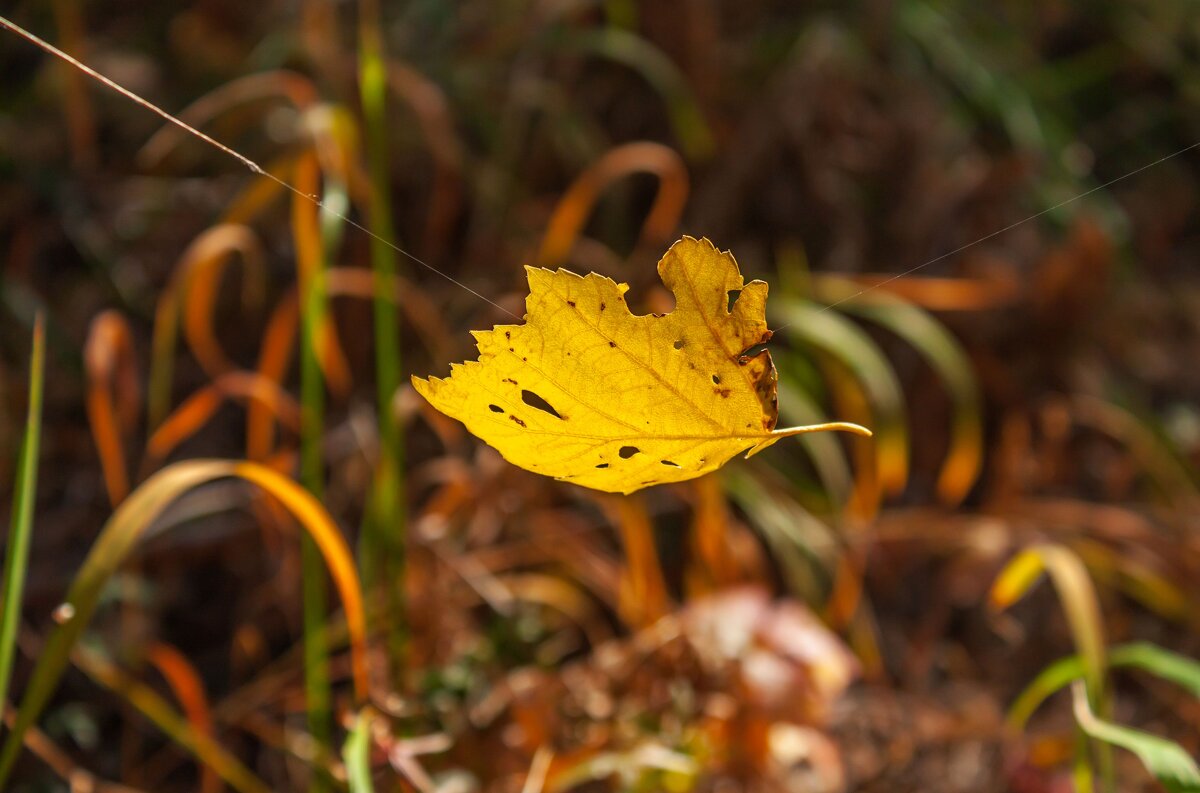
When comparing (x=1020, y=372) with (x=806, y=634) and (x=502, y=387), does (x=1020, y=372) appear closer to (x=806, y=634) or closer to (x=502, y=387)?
(x=806, y=634)

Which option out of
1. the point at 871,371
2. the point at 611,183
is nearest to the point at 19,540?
the point at 871,371

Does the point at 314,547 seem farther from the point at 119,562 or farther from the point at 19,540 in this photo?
the point at 19,540

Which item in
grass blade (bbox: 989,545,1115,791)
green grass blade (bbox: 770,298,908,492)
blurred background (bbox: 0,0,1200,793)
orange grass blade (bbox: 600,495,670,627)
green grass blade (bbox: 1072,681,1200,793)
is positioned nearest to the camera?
green grass blade (bbox: 1072,681,1200,793)

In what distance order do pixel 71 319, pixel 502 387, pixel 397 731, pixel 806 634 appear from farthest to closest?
1. pixel 71 319
2. pixel 806 634
3. pixel 397 731
4. pixel 502 387

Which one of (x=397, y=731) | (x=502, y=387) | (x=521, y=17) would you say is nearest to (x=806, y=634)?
(x=397, y=731)

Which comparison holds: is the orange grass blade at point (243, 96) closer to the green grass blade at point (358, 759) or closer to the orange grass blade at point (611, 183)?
the orange grass blade at point (611, 183)

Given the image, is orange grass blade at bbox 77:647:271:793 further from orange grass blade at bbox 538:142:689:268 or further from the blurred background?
orange grass blade at bbox 538:142:689:268

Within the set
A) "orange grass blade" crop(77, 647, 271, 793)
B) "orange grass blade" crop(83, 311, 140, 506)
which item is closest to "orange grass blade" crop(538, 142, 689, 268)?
"orange grass blade" crop(83, 311, 140, 506)
